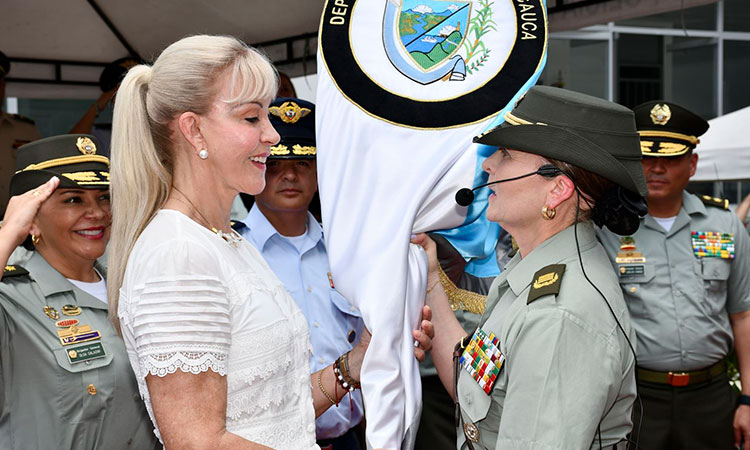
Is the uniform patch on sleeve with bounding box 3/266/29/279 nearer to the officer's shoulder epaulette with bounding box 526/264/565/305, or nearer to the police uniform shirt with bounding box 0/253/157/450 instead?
the police uniform shirt with bounding box 0/253/157/450

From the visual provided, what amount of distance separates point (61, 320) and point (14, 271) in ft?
0.74

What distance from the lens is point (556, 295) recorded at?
61.2 inches

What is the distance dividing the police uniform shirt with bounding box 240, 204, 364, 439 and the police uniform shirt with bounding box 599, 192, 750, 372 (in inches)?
61.9

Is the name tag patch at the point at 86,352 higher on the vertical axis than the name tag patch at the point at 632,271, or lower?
higher

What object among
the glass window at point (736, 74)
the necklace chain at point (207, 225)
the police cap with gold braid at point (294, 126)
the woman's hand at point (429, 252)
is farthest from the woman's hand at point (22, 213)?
the glass window at point (736, 74)

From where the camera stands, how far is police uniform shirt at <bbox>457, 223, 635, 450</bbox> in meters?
1.46

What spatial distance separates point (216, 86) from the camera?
157 centimetres

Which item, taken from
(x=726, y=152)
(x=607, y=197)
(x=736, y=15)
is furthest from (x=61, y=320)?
(x=736, y=15)

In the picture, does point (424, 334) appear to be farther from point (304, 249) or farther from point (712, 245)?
point (712, 245)

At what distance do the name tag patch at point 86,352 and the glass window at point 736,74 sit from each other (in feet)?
50.2

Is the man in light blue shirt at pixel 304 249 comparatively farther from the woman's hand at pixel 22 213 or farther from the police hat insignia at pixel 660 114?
the police hat insignia at pixel 660 114

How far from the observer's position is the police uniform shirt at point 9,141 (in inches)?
172

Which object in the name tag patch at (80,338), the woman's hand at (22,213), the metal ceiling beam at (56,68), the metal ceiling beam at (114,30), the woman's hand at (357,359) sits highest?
the metal ceiling beam at (114,30)

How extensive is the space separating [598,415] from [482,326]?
0.42m
